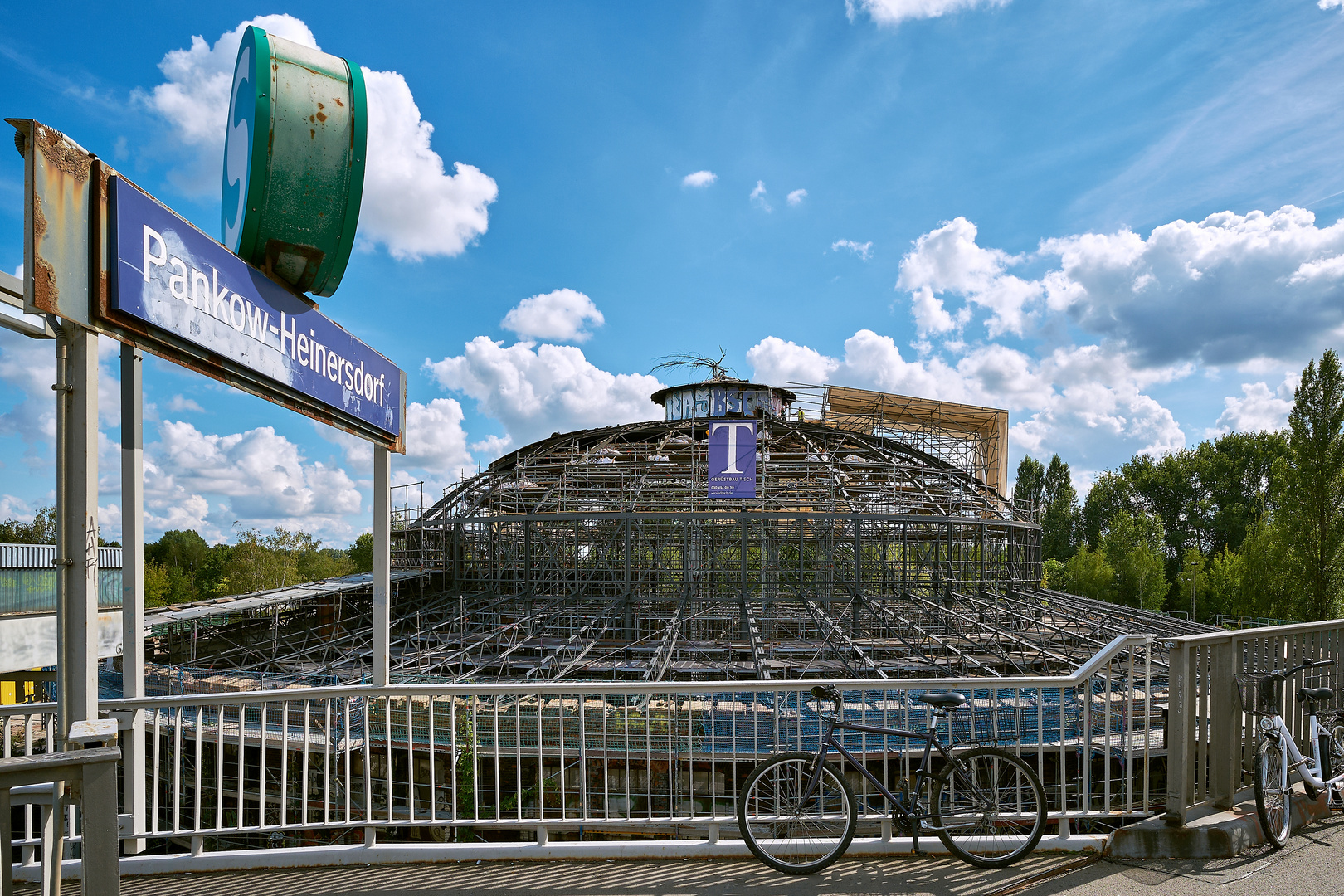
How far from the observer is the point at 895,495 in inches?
947

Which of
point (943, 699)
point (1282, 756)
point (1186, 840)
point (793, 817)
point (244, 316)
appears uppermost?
point (244, 316)

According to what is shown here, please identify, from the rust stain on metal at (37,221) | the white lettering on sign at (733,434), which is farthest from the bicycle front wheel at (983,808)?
the white lettering on sign at (733,434)

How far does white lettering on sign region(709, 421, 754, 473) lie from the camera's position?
72.8 feet

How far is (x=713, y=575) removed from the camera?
24125 mm

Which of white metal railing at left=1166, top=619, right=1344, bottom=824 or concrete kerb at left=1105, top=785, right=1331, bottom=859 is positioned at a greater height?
white metal railing at left=1166, top=619, right=1344, bottom=824

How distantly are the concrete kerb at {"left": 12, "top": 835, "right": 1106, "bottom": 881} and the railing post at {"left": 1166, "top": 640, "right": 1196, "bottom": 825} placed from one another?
55 cm

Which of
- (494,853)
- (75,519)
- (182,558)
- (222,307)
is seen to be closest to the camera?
(75,519)

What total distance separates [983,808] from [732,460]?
17.9 m

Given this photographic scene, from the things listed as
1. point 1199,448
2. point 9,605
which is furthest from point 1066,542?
point 9,605

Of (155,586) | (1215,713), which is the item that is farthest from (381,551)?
(155,586)

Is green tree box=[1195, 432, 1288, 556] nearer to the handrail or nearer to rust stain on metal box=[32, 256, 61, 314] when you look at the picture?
the handrail

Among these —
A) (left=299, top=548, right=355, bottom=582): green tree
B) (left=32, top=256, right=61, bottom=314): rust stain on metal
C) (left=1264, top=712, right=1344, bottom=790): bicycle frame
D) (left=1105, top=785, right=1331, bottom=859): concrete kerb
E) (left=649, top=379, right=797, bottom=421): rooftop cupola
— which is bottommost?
(left=299, top=548, right=355, bottom=582): green tree

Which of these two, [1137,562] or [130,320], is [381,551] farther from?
[1137,562]

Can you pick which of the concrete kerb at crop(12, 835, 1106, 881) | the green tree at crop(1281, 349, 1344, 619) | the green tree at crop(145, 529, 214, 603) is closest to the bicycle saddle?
the concrete kerb at crop(12, 835, 1106, 881)
